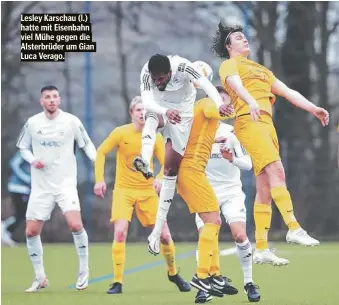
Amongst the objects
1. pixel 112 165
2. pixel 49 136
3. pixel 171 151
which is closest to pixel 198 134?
pixel 171 151

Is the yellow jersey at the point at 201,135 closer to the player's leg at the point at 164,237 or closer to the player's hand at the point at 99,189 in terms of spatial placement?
the player's hand at the point at 99,189

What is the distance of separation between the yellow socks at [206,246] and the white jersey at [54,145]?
2.08 meters

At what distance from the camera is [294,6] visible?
1750cm

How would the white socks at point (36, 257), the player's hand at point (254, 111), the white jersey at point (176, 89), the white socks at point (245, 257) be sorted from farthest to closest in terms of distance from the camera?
the white socks at point (36, 257)
the white socks at point (245, 257)
the white jersey at point (176, 89)
the player's hand at point (254, 111)

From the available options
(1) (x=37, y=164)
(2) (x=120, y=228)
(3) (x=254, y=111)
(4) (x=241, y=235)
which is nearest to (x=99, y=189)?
(2) (x=120, y=228)

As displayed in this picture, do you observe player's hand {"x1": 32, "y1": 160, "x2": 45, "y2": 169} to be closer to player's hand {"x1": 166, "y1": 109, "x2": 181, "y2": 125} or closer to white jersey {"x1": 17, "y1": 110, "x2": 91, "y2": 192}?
white jersey {"x1": 17, "y1": 110, "x2": 91, "y2": 192}

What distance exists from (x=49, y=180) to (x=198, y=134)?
2.23 m

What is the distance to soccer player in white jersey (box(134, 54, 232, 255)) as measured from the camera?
8.65 m

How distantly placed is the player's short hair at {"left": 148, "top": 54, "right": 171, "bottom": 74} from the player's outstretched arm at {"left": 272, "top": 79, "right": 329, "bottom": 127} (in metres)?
0.84

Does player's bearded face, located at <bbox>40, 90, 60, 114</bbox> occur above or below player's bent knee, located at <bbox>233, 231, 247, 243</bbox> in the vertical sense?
above

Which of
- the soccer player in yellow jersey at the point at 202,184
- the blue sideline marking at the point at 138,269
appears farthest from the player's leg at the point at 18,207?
the soccer player in yellow jersey at the point at 202,184

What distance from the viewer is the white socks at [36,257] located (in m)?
10.6

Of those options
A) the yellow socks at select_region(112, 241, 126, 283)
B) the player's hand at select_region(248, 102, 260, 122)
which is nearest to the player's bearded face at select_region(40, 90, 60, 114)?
the yellow socks at select_region(112, 241, 126, 283)

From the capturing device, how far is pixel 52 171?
10.7 m
